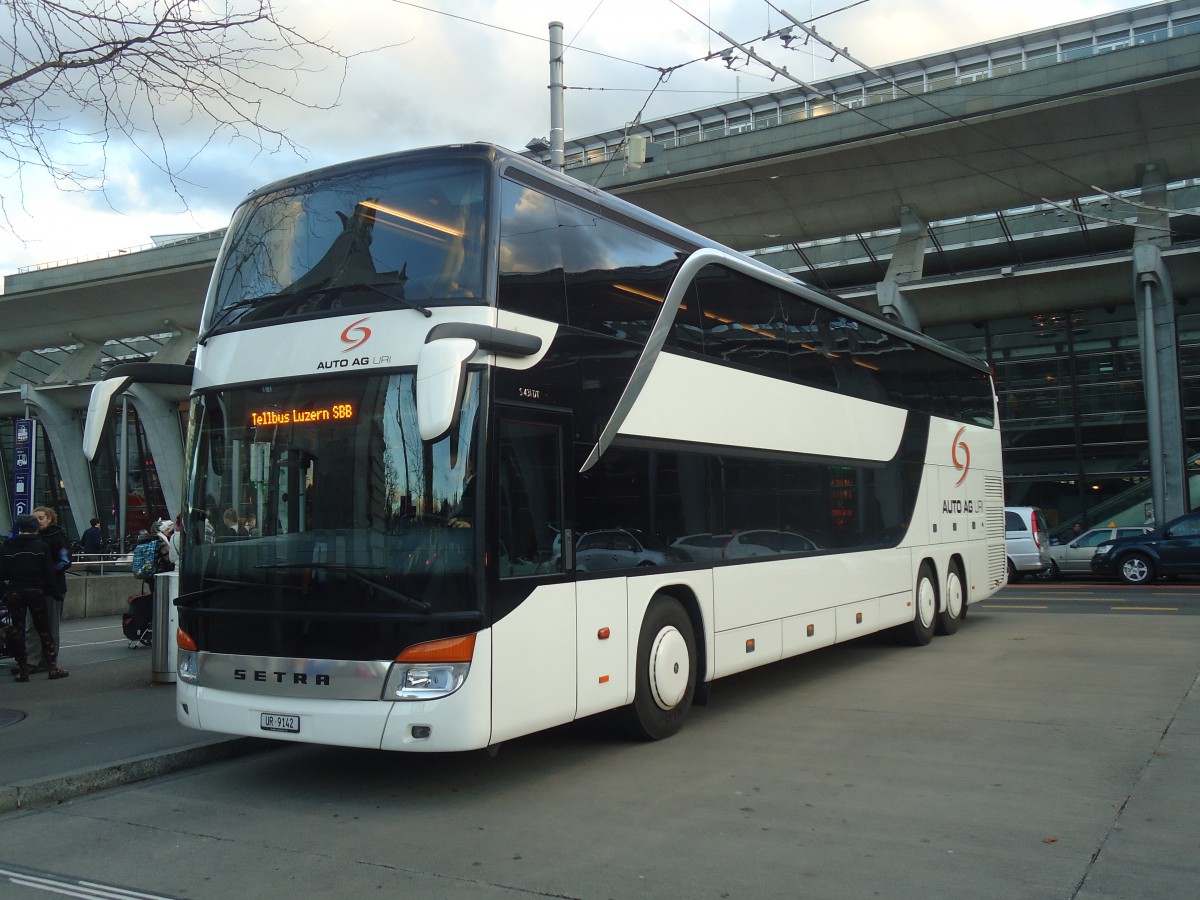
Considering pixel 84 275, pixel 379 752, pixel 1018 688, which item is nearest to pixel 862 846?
pixel 379 752

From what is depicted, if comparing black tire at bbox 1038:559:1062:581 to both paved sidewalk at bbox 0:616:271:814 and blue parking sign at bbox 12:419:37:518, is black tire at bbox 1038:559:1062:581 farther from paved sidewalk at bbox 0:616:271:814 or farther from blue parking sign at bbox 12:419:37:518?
blue parking sign at bbox 12:419:37:518

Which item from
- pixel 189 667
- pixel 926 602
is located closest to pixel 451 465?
pixel 189 667

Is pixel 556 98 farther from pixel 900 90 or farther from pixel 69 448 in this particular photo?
pixel 69 448

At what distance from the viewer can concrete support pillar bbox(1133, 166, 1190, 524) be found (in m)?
29.0

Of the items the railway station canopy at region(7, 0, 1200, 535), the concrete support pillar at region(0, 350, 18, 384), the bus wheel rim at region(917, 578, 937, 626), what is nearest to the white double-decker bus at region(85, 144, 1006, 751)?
the bus wheel rim at region(917, 578, 937, 626)

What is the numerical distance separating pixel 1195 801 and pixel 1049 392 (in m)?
32.4

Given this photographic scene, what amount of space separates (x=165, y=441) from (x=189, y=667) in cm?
3780

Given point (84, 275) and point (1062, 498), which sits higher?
point (84, 275)

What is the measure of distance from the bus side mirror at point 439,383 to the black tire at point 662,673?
10.6ft

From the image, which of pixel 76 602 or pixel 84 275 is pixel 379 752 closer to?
pixel 76 602

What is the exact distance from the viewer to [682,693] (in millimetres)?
8781

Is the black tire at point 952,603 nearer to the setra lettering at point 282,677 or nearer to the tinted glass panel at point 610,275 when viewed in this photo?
the tinted glass panel at point 610,275

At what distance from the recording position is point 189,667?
731cm

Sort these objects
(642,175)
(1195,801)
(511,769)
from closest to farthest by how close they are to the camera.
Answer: (1195,801) → (511,769) → (642,175)
